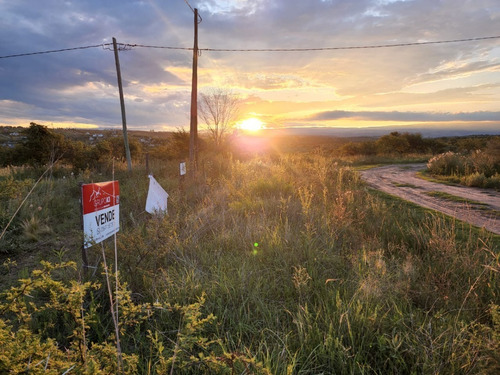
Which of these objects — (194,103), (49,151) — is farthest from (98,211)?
(49,151)

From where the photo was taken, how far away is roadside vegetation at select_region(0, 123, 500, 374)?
1.85m

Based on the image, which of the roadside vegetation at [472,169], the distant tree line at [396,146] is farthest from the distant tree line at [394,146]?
the roadside vegetation at [472,169]


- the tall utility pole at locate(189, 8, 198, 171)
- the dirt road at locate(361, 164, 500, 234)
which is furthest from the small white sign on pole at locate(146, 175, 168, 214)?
the tall utility pole at locate(189, 8, 198, 171)

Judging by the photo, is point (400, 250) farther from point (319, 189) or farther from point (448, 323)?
point (319, 189)

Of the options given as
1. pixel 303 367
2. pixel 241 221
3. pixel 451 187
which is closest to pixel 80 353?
pixel 303 367

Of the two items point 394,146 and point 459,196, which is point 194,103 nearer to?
point 459,196

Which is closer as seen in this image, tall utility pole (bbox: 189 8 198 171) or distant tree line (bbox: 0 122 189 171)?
tall utility pole (bbox: 189 8 198 171)

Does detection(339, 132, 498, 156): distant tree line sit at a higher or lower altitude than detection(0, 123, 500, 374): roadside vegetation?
higher

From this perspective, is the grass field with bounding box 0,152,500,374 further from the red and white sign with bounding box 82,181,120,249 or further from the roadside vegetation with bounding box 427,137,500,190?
the roadside vegetation with bounding box 427,137,500,190

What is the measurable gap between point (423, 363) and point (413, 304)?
1.12 m

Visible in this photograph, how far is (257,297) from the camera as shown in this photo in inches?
115

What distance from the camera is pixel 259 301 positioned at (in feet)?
9.33

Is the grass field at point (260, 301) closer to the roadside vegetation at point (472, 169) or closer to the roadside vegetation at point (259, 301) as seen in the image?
the roadside vegetation at point (259, 301)

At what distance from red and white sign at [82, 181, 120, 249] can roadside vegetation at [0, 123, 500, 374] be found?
326mm
